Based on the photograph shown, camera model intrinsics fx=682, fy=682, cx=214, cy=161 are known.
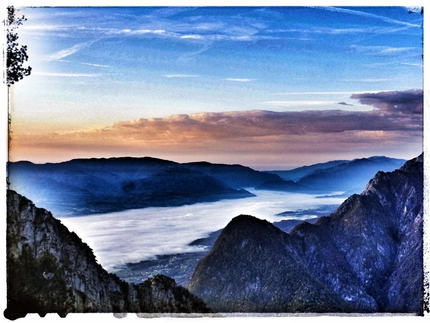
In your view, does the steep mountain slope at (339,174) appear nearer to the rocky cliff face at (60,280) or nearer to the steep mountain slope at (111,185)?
the steep mountain slope at (111,185)

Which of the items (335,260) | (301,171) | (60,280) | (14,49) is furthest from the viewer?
(301,171)

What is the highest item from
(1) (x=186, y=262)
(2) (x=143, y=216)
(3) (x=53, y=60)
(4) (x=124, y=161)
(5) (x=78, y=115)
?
(3) (x=53, y=60)

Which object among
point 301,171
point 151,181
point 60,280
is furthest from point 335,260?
point 60,280

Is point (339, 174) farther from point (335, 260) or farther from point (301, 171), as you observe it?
point (335, 260)

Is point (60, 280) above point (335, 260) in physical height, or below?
below

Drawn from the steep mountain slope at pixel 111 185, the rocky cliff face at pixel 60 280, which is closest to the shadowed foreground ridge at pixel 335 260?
the rocky cliff face at pixel 60 280

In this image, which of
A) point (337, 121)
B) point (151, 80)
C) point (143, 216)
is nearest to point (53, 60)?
point (151, 80)

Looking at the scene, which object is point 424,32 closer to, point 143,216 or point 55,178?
point 143,216
